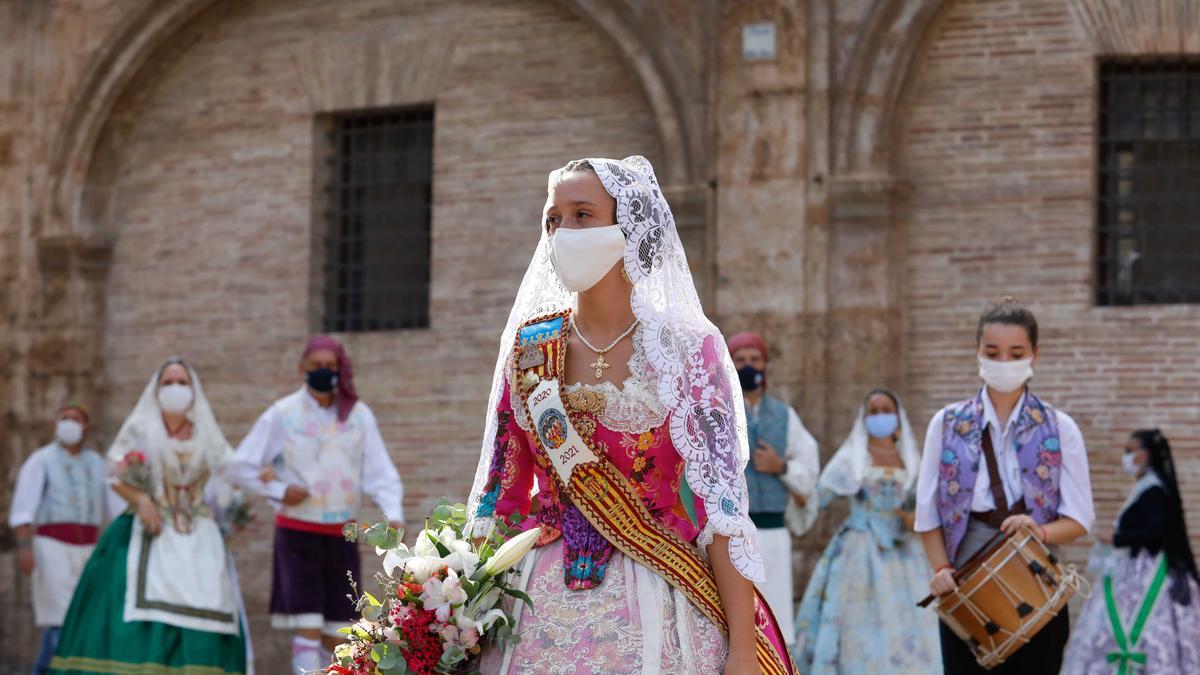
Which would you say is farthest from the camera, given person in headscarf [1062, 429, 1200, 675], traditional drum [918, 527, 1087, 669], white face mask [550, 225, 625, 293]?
person in headscarf [1062, 429, 1200, 675]

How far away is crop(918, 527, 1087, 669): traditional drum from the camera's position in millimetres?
6785

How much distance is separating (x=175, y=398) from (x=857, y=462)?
356 cm

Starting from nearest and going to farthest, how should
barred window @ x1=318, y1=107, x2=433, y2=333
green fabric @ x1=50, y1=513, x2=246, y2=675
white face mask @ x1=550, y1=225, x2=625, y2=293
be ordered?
1. white face mask @ x1=550, y1=225, x2=625, y2=293
2. green fabric @ x1=50, y1=513, x2=246, y2=675
3. barred window @ x1=318, y1=107, x2=433, y2=333

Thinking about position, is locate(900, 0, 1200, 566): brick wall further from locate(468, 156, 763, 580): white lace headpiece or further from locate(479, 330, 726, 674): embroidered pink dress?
locate(479, 330, 726, 674): embroidered pink dress

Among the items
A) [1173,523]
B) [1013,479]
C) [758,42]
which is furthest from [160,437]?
[1173,523]

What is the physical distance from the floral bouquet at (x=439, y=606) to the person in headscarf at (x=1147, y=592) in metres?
6.10

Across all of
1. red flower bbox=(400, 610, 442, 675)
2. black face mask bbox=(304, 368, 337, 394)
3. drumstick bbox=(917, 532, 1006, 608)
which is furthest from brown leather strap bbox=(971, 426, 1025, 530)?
black face mask bbox=(304, 368, 337, 394)

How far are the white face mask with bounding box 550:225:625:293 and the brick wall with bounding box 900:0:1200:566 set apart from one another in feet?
23.5

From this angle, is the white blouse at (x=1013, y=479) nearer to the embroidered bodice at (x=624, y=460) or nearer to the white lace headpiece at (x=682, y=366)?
the white lace headpiece at (x=682, y=366)

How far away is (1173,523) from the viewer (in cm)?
1028

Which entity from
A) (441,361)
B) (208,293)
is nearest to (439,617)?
(441,361)

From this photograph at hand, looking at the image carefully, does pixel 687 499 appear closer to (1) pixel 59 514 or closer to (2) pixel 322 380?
(2) pixel 322 380

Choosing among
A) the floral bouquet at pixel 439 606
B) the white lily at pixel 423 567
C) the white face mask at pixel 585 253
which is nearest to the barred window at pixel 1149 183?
the white face mask at pixel 585 253

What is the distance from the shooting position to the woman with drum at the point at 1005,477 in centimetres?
698
